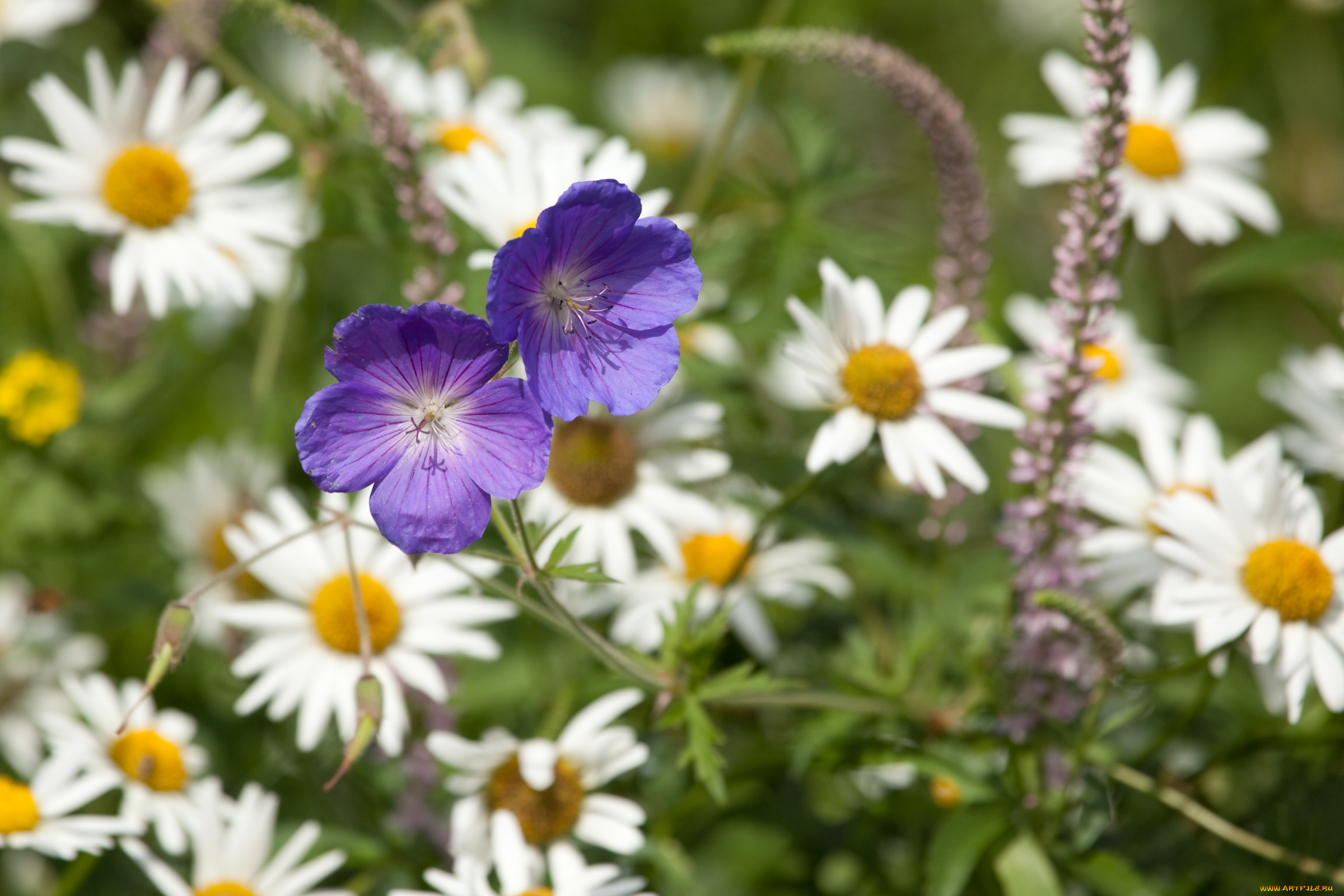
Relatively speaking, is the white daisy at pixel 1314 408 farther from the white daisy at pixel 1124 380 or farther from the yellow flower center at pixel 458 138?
the yellow flower center at pixel 458 138

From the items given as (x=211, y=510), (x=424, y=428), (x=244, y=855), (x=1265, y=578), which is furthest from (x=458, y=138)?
(x=1265, y=578)

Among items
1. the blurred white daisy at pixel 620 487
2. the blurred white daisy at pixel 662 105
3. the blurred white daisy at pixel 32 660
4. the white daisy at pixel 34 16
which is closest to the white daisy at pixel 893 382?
the blurred white daisy at pixel 620 487

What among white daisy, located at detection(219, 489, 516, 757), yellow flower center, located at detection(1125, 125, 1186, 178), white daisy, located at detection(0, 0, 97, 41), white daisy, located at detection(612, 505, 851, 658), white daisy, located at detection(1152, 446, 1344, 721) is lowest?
white daisy, located at detection(612, 505, 851, 658)

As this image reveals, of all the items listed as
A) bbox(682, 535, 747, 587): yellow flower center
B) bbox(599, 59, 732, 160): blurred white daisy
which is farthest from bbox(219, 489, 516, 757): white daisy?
bbox(599, 59, 732, 160): blurred white daisy

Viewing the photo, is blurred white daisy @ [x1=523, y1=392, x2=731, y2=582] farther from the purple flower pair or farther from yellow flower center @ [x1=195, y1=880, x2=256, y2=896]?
yellow flower center @ [x1=195, y1=880, x2=256, y2=896]

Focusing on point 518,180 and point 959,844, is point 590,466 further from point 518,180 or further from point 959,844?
point 959,844

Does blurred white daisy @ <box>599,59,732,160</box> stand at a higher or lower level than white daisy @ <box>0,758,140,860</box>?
higher

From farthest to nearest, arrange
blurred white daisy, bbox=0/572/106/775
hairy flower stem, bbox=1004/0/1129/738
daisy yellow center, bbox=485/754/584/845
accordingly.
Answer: blurred white daisy, bbox=0/572/106/775 < daisy yellow center, bbox=485/754/584/845 < hairy flower stem, bbox=1004/0/1129/738
